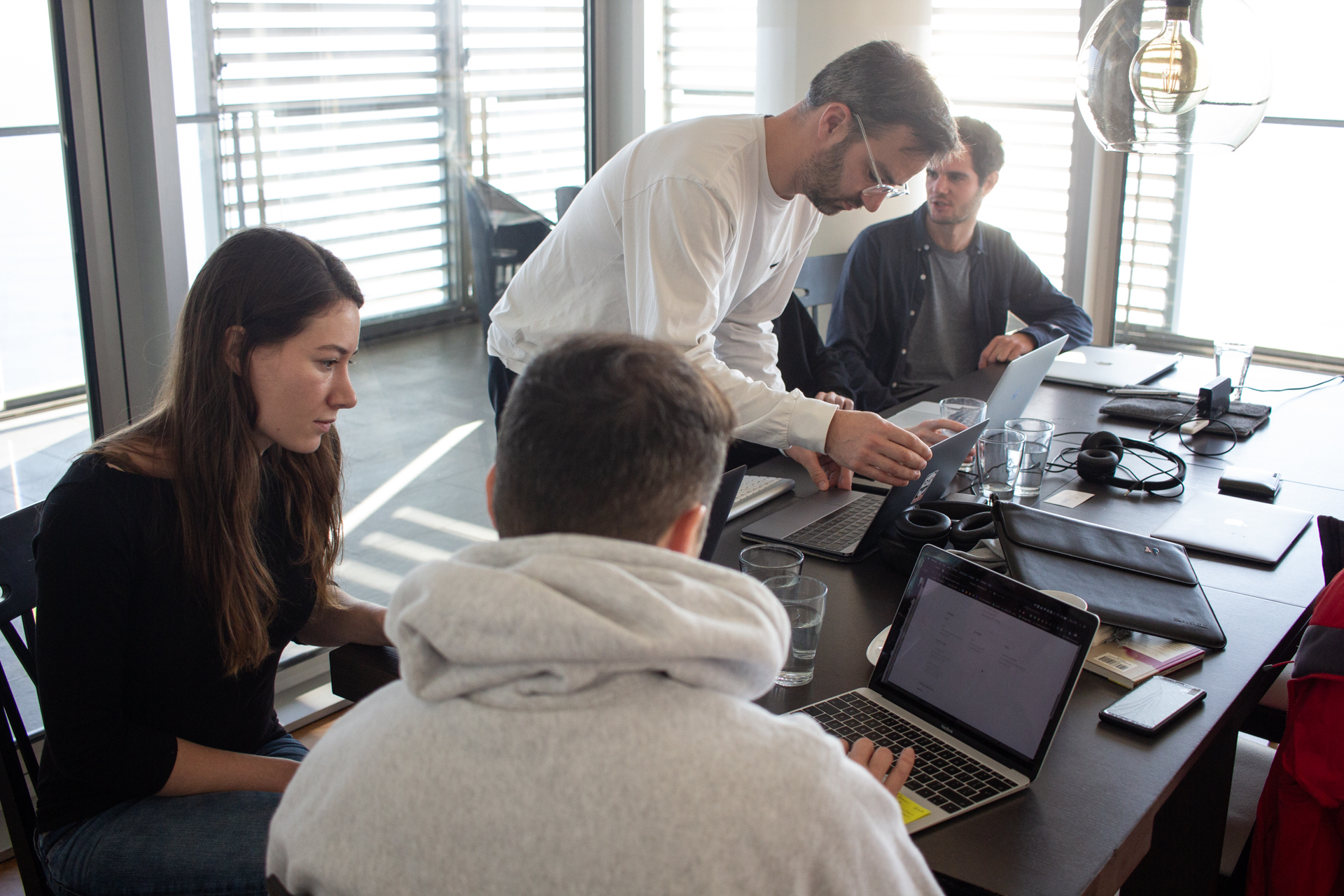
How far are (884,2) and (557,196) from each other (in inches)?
52.5

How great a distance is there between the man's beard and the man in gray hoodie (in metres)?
1.39

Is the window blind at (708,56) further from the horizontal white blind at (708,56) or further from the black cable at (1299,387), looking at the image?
the black cable at (1299,387)

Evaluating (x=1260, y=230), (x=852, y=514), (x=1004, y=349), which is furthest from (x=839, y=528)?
(x=1260, y=230)

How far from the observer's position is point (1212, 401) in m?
2.57

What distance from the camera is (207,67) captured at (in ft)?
7.86

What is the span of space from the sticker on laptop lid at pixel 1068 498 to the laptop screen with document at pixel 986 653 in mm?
858

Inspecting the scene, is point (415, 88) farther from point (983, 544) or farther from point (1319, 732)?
point (1319, 732)

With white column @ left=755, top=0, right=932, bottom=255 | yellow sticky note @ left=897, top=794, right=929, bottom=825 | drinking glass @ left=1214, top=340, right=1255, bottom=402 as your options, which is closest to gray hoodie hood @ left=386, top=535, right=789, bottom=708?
yellow sticky note @ left=897, top=794, right=929, bottom=825

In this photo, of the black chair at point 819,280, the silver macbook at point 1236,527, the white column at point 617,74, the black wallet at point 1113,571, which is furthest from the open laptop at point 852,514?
the white column at point 617,74

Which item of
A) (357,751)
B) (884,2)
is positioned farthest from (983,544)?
(884,2)

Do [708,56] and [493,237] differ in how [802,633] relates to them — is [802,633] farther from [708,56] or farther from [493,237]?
[708,56]

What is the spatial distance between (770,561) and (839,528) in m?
0.41

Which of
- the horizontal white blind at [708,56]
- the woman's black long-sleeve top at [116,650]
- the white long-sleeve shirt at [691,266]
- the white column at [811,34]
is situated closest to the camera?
the woman's black long-sleeve top at [116,650]

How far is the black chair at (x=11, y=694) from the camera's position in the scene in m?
1.44
